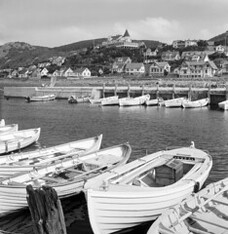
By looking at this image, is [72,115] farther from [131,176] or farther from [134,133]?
[131,176]

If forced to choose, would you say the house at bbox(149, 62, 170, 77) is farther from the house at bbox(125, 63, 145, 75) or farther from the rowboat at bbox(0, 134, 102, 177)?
the rowboat at bbox(0, 134, 102, 177)

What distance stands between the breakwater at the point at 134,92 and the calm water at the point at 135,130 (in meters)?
10.2

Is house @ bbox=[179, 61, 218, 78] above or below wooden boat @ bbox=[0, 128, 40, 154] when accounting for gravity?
above

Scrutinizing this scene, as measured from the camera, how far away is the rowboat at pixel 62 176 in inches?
551

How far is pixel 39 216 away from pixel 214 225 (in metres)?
5.89

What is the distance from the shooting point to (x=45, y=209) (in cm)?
823

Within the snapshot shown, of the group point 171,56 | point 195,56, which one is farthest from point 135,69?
point 171,56

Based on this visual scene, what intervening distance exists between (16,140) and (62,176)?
41.2 ft

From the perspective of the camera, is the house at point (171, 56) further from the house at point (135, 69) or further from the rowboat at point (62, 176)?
the rowboat at point (62, 176)

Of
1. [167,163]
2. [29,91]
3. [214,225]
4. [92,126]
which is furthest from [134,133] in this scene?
[29,91]

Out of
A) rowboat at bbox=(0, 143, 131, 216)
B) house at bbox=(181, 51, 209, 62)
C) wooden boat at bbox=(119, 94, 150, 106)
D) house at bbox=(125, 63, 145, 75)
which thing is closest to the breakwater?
wooden boat at bbox=(119, 94, 150, 106)

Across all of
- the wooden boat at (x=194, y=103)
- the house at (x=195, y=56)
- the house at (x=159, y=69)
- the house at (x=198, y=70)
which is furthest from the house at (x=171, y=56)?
the wooden boat at (x=194, y=103)

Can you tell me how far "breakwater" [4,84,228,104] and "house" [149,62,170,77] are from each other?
68.6m

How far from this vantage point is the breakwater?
6319cm
